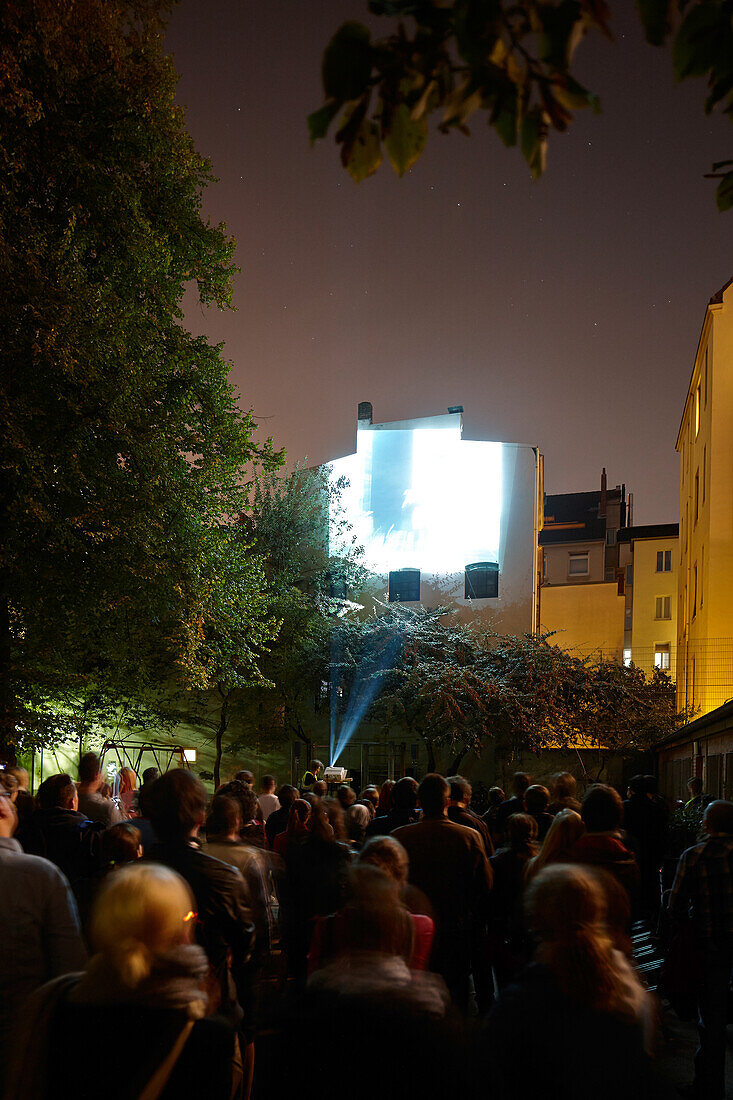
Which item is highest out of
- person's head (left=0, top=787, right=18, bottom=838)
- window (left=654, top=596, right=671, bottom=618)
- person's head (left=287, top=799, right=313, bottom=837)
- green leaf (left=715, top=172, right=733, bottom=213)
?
window (left=654, top=596, right=671, bottom=618)

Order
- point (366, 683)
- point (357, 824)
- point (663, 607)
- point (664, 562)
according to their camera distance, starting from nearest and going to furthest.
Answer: point (357, 824)
point (366, 683)
point (663, 607)
point (664, 562)

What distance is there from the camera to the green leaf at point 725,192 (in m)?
3.12

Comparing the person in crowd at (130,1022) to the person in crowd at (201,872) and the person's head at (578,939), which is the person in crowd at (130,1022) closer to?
the person's head at (578,939)

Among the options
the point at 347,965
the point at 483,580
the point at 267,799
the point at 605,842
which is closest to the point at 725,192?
the point at 347,965

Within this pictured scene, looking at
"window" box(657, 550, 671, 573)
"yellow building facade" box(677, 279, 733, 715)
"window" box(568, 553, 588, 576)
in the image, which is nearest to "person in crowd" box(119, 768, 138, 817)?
"yellow building facade" box(677, 279, 733, 715)

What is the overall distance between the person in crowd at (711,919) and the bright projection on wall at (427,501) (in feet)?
108

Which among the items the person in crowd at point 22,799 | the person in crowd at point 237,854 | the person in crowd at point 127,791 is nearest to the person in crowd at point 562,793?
the person in crowd at point 237,854

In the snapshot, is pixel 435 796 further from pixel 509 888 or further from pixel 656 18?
pixel 656 18

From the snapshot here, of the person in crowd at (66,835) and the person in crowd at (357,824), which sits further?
the person in crowd at (357,824)

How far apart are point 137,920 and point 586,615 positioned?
42.6 m

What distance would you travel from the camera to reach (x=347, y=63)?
244 centimetres

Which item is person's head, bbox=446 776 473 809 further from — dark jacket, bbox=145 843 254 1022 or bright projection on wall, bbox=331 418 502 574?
bright projection on wall, bbox=331 418 502 574

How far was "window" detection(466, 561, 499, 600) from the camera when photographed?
1511 inches

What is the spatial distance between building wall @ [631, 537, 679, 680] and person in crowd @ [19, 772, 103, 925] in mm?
46510
